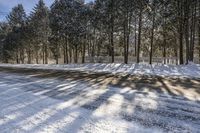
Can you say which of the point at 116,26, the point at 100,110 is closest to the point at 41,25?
the point at 116,26

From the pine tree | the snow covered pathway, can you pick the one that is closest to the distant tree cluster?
the pine tree

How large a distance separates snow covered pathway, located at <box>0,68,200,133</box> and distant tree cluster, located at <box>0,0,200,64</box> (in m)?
15.6

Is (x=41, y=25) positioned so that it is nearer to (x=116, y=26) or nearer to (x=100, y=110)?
(x=116, y=26)

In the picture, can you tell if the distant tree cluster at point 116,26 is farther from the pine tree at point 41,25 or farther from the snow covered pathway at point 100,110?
the snow covered pathway at point 100,110

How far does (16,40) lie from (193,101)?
5413 centimetres

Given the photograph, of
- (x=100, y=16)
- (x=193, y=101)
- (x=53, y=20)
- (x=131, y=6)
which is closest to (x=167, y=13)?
(x=131, y=6)

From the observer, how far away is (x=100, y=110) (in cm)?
595

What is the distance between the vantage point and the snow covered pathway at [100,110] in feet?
15.9

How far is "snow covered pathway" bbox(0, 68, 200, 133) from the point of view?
484cm

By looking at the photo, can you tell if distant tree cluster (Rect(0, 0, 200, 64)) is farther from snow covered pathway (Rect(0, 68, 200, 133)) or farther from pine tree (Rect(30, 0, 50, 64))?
snow covered pathway (Rect(0, 68, 200, 133))

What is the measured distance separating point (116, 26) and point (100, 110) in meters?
29.0

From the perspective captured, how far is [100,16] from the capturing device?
3441cm

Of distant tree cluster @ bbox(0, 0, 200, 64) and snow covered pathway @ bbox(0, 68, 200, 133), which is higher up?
distant tree cluster @ bbox(0, 0, 200, 64)

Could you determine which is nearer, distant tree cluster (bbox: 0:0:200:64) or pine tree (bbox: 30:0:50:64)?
distant tree cluster (bbox: 0:0:200:64)
